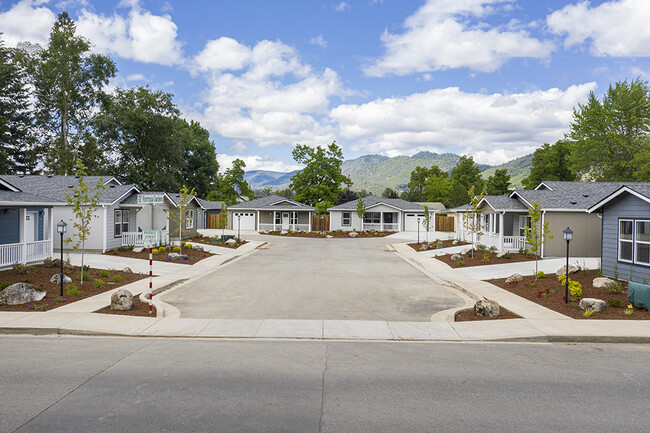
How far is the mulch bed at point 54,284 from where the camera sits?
1217cm

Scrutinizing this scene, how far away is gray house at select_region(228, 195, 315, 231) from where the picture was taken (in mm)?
54188

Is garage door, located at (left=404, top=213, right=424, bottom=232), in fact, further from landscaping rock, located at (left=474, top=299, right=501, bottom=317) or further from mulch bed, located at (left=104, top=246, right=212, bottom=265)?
landscaping rock, located at (left=474, top=299, right=501, bottom=317)

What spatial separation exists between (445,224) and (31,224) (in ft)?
152

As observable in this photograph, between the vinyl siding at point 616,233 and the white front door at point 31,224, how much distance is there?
89.3 ft

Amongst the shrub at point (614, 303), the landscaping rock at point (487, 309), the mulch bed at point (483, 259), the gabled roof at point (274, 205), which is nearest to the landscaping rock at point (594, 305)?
the shrub at point (614, 303)

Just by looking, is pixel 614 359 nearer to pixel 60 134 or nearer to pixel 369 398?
pixel 369 398

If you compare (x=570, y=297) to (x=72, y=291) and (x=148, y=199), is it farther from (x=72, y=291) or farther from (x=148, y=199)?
(x=148, y=199)

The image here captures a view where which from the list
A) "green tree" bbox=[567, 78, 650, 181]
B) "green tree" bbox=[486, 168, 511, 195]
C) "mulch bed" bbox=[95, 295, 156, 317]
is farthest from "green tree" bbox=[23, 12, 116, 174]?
"green tree" bbox=[486, 168, 511, 195]

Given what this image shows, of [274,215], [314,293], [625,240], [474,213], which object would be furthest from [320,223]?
[625,240]

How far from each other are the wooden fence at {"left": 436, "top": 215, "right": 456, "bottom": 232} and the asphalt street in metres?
48.3

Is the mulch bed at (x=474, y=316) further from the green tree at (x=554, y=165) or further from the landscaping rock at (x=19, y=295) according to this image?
the green tree at (x=554, y=165)

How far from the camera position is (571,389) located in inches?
255

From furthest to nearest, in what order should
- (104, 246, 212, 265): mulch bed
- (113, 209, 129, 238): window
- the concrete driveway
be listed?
(113, 209, 129, 238): window → (104, 246, 212, 265): mulch bed → the concrete driveway

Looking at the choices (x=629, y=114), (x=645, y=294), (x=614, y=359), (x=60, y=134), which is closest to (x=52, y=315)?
(x=614, y=359)
